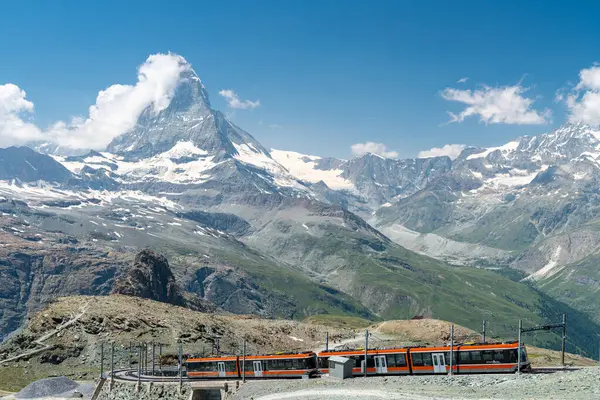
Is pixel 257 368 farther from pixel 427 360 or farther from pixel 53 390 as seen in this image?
pixel 53 390

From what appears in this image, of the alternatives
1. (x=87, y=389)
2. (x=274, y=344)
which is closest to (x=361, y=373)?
(x=87, y=389)

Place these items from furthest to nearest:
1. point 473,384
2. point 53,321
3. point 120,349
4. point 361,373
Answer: point 53,321 → point 120,349 → point 361,373 → point 473,384

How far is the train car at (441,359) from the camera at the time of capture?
62938 mm

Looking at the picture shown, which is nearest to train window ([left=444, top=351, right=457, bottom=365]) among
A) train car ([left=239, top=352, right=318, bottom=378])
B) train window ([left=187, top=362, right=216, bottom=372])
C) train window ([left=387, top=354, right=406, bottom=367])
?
train window ([left=387, top=354, right=406, bottom=367])

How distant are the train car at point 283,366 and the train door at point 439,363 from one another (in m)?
15.0

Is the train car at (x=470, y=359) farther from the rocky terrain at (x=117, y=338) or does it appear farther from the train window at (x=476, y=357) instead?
the rocky terrain at (x=117, y=338)

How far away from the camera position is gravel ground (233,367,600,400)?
167 ft

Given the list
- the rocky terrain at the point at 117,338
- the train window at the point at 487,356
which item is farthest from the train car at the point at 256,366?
the train window at the point at 487,356

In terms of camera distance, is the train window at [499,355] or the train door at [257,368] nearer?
the train window at [499,355]

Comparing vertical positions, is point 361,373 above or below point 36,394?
above

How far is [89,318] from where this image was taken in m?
109

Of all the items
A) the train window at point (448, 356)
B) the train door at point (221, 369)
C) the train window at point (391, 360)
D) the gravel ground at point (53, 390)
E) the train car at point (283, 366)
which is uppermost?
the train window at point (448, 356)

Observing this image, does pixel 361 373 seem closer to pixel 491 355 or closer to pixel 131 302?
pixel 491 355

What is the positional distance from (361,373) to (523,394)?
74.8 ft
